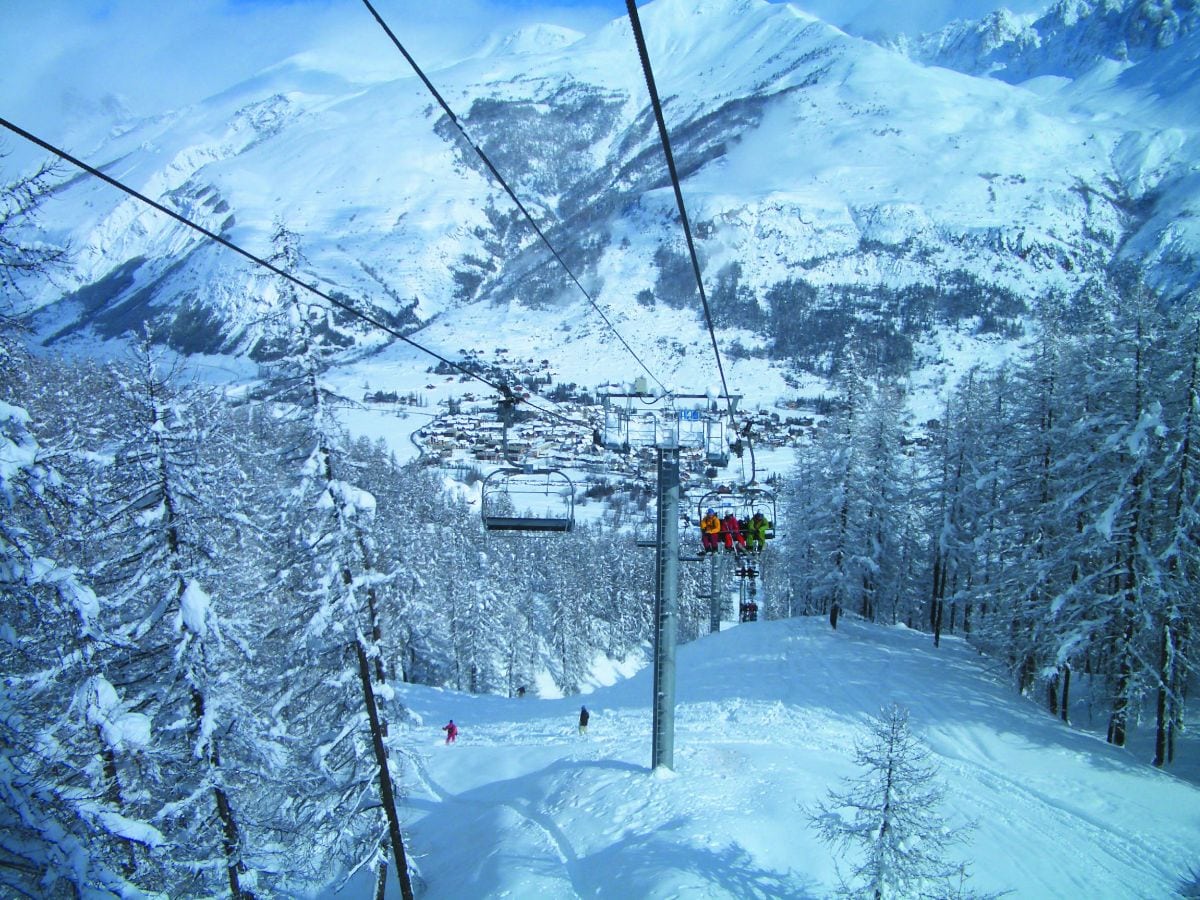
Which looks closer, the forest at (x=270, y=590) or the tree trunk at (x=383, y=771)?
the forest at (x=270, y=590)

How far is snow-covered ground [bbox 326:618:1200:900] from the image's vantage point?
12.6m

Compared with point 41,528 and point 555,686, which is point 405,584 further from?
point 41,528

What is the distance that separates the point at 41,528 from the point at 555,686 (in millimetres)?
47509

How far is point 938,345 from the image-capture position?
193625mm

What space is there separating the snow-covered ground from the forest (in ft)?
7.03

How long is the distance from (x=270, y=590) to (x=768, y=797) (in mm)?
11505

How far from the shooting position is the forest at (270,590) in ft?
23.3

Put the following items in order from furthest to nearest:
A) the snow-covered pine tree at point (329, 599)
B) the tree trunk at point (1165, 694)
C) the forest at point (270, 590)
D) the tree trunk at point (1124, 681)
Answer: the tree trunk at point (1124, 681) < the tree trunk at point (1165, 694) < the snow-covered pine tree at point (329, 599) < the forest at point (270, 590)

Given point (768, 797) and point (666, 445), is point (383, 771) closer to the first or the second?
point (768, 797)

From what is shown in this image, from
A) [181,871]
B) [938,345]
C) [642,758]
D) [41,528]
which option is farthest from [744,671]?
[938,345]

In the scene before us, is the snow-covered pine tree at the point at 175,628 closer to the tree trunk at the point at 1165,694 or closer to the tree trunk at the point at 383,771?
the tree trunk at the point at 383,771

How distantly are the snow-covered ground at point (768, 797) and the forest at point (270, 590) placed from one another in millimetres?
2141

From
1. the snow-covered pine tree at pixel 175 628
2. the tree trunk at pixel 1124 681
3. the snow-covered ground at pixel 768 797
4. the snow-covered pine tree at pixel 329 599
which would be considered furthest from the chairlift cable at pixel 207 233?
the tree trunk at pixel 1124 681

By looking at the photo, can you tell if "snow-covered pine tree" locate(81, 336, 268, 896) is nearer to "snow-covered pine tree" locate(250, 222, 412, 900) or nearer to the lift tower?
"snow-covered pine tree" locate(250, 222, 412, 900)
